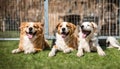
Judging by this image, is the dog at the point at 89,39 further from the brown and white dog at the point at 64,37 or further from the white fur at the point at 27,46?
the white fur at the point at 27,46

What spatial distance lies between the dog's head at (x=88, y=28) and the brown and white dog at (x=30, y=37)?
94 centimetres

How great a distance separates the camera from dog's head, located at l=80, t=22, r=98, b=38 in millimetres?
8289

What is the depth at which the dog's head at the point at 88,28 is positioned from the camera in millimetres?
8289

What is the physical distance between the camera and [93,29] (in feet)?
27.7

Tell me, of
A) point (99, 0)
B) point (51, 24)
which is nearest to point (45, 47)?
point (51, 24)

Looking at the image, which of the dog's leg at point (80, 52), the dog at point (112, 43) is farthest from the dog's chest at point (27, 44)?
the dog at point (112, 43)

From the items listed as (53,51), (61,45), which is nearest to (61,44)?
(61,45)

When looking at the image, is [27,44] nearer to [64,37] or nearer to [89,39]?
[64,37]

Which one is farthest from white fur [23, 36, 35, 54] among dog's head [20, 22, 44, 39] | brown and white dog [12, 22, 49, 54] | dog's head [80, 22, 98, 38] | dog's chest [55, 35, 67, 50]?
dog's head [80, 22, 98, 38]

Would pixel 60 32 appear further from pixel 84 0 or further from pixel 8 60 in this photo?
pixel 84 0

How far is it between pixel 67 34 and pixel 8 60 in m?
1.46

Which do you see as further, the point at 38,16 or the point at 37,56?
the point at 38,16

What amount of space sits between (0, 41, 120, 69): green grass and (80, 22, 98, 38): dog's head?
44 centimetres

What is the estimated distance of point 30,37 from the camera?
27.7ft
